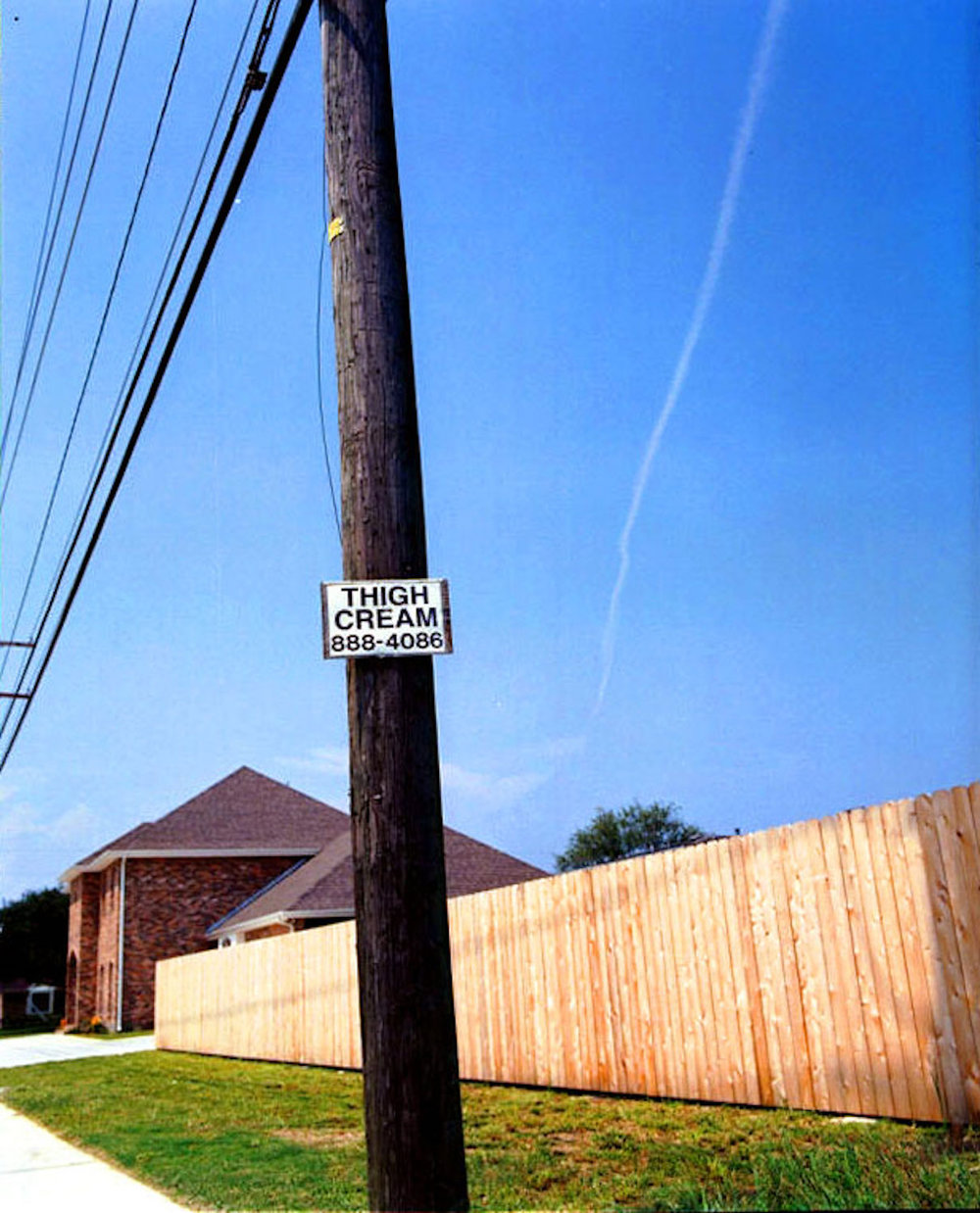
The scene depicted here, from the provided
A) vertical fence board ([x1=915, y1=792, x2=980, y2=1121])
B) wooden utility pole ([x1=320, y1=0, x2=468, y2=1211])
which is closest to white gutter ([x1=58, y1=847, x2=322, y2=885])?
vertical fence board ([x1=915, y1=792, x2=980, y2=1121])

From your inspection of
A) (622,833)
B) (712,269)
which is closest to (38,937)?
(622,833)

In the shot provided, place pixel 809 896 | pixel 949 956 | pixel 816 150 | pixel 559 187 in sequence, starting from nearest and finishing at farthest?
pixel 949 956 → pixel 809 896 → pixel 559 187 → pixel 816 150

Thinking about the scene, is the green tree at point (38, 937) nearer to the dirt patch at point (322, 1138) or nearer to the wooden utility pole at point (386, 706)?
the dirt patch at point (322, 1138)

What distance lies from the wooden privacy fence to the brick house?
762 inches

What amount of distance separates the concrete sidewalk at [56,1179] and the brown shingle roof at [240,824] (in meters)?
22.4

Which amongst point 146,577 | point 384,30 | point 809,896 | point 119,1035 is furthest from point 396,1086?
point 119,1035

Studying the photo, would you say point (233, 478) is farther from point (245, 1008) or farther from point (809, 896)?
point (245, 1008)

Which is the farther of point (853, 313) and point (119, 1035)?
point (119, 1035)


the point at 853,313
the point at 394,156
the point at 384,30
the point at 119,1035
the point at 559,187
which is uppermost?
the point at 853,313

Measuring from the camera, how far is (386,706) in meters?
4.38

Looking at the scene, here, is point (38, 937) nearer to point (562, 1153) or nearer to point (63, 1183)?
point (63, 1183)

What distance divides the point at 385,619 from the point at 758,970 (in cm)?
555

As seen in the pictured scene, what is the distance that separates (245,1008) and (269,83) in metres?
17.4

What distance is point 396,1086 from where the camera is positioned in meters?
4.05
